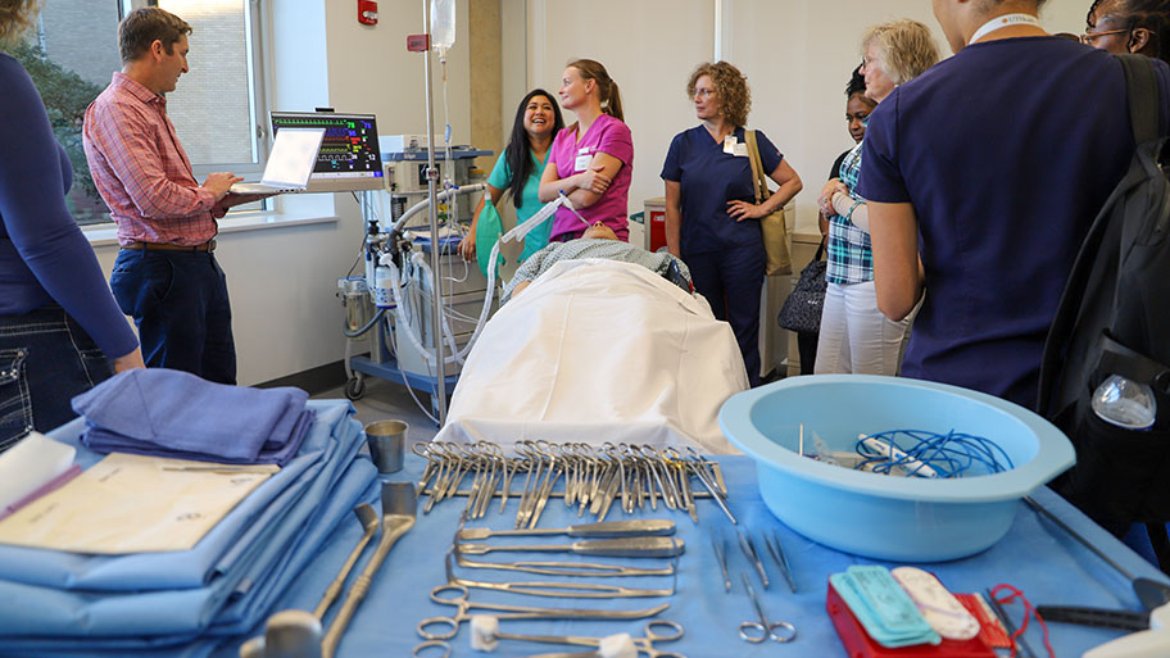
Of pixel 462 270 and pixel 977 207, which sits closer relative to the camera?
pixel 977 207

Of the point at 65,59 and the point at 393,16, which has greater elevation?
the point at 393,16

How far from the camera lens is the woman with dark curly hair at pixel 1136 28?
183 centimetres

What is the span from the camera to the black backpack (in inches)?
41.9

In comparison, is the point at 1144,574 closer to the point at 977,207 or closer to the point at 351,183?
the point at 977,207

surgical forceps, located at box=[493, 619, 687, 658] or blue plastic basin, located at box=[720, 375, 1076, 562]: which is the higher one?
blue plastic basin, located at box=[720, 375, 1076, 562]

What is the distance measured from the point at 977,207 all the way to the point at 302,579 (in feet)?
3.74

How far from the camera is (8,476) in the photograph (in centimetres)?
83

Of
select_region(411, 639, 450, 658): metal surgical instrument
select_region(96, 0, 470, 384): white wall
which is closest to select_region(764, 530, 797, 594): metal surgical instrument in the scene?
select_region(411, 639, 450, 658): metal surgical instrument

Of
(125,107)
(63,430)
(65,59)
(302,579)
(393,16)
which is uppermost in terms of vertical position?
(393,16)

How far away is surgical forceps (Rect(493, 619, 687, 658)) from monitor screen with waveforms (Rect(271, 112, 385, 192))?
2.60 meters

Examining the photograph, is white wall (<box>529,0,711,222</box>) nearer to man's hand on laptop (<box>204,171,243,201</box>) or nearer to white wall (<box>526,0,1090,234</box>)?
white wall (<box>526,0,1090,234</box>)

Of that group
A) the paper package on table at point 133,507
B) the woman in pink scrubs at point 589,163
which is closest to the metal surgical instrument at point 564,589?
the paper package on table at point 133,507

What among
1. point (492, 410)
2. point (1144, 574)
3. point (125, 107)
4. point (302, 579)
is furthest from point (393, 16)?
point (1144, 574)

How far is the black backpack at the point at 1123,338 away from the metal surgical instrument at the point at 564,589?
0.67m
